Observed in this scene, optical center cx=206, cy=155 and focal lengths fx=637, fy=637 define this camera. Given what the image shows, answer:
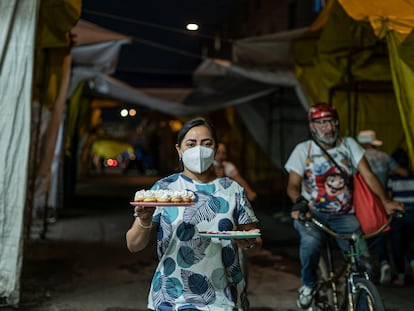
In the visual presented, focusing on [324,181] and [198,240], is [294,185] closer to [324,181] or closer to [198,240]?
[324,181]

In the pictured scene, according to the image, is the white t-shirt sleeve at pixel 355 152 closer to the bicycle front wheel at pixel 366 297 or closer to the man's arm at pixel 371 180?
the man's arm at pixel 371 180

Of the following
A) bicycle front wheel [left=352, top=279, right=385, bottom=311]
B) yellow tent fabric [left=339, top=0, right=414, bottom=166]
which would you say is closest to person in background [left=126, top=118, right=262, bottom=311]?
bicycle front wheel [left=352, top=279, right=385, bottom=311]

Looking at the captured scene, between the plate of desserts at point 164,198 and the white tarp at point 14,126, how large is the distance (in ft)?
10.0

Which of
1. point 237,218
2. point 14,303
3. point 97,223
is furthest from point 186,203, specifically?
point 97,223

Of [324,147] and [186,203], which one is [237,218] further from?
[324,147]

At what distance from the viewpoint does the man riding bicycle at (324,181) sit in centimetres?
537

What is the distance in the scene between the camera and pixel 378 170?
796 cm

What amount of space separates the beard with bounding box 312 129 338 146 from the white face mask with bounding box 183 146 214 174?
7.40 ft

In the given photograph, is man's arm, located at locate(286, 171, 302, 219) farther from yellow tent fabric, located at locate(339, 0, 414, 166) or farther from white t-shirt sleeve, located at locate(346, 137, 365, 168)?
yellow tent fabric, located at locate(339, 0, 414, 166)

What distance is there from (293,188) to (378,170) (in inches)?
110

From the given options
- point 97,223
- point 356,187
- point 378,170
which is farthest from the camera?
point 97,223

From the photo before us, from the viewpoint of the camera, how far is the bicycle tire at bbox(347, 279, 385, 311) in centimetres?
429

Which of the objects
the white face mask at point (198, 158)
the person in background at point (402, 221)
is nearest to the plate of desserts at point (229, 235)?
the white face mask at point (198, 158)

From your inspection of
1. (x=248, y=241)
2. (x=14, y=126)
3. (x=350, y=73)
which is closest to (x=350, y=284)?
(x=248, y=241)
